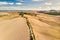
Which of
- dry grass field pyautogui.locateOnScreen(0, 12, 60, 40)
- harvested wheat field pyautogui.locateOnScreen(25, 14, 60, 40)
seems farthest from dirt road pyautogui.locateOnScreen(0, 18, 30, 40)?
harvested wheat field pyautogui.locateOnScreen(25, 14, 60, 40)

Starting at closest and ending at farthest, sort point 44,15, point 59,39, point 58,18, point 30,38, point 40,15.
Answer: point 30,38, point 59,39, point 58,18, point 44,15, point 40,15

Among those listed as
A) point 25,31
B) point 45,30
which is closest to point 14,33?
point 25,31

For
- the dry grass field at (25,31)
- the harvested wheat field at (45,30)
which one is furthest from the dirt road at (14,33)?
the harvested wheat field at (45,30)

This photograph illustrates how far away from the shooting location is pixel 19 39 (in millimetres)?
11117

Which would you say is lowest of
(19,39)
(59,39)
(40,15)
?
(40,15)

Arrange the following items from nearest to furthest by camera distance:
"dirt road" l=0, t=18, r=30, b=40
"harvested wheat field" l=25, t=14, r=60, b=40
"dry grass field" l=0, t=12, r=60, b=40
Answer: "dirt road" l=0, t=18, r=30, b=40
"dry grass field" l=0, t=12, r=60, b=40
"harvested wheat field" l=25, t=14, r=60, b=40

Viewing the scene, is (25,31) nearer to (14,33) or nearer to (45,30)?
(14,33)

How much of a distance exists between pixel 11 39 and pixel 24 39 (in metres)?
0.80

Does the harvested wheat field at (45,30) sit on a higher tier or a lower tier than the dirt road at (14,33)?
lower

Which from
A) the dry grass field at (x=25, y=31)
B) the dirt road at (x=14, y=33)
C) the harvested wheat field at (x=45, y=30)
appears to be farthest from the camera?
the harvested wheat field at (x=45, y=30)

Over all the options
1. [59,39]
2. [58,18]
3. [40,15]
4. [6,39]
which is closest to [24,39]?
[6,39]

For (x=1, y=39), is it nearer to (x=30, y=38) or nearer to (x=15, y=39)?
(x=15, y=39)

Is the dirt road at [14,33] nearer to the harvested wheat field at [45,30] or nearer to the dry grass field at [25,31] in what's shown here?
the dry grass field at [25,31]

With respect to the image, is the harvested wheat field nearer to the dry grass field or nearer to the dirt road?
the dry grass field
